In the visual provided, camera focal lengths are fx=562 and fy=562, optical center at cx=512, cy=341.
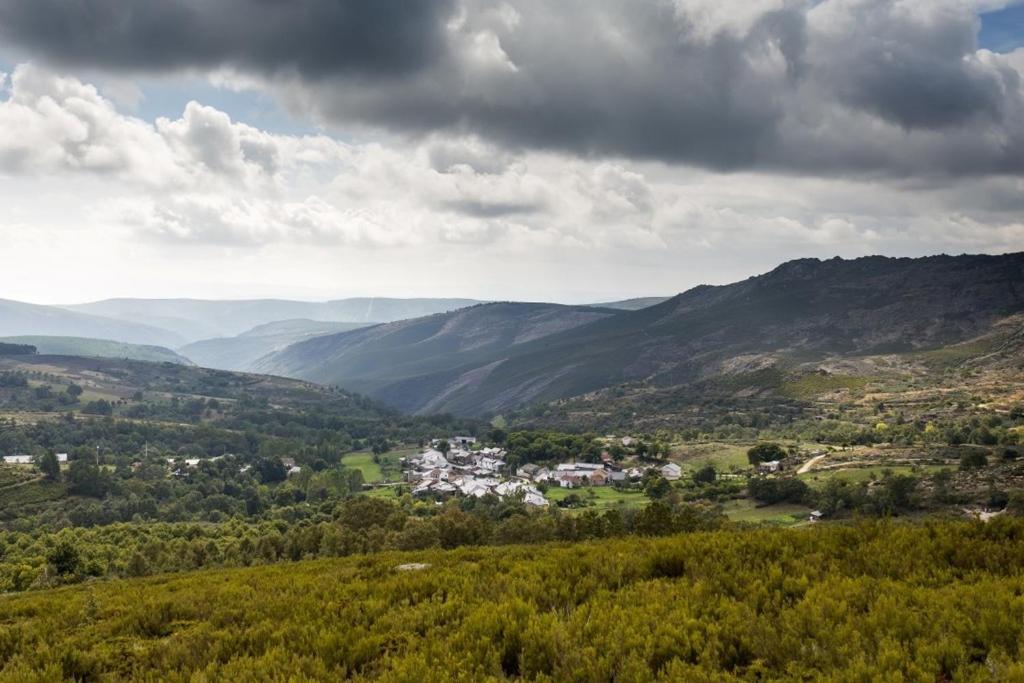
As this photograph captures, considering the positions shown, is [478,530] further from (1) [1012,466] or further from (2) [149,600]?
(1) [1012,466]

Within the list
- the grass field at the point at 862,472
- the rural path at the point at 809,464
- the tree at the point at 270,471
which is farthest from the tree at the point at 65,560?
the tree at the point at 270,471

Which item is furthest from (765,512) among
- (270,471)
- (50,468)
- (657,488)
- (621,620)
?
(50,468)

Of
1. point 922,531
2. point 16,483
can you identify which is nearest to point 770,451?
point 922,531

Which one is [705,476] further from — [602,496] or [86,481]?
[86,481]

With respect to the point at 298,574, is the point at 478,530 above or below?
below

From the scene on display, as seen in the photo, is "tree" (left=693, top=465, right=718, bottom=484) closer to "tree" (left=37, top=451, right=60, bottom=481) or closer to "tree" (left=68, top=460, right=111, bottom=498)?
"tree" (left=68, top=460, right=111, bottom=498)
